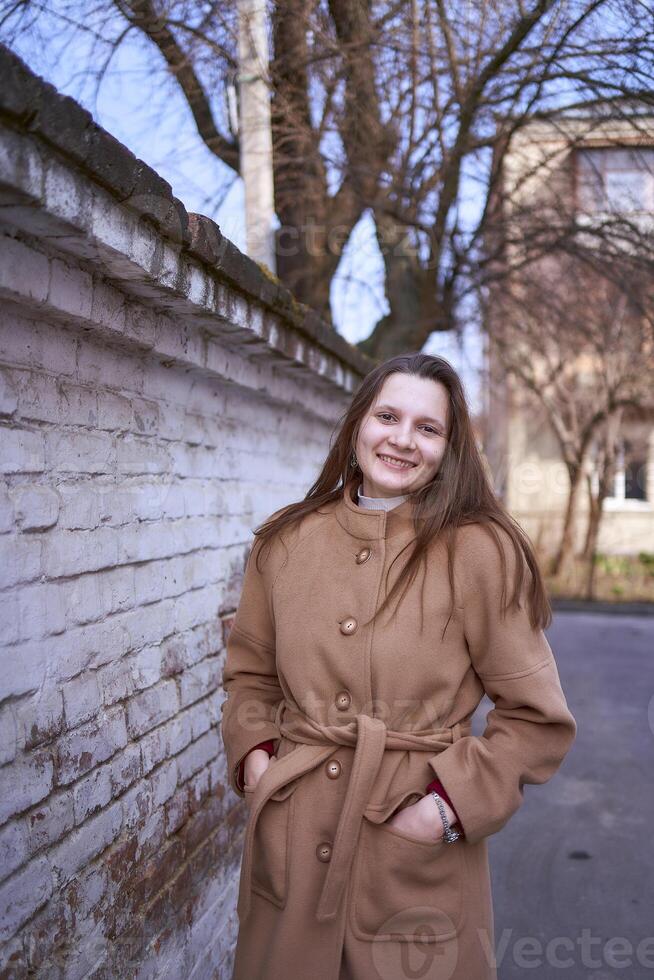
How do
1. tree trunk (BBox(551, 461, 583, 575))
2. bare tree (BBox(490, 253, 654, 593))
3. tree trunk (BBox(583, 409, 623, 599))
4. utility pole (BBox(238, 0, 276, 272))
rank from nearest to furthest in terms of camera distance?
utility pole (BBox(238, 0, 276, 272)) < bare tree (BBox(490, 253, 654, 593)) < tree trunk (BBox(583, 409, 623, 599)) < tree trunk (BBox(551, 461, 583, 575))

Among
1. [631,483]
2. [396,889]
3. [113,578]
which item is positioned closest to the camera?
[396,889]

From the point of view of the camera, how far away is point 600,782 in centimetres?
516

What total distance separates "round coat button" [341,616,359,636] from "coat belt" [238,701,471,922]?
0.18 m

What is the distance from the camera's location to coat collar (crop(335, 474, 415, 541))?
1997mm

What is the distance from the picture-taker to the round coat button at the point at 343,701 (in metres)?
1.89

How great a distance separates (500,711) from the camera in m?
1.87

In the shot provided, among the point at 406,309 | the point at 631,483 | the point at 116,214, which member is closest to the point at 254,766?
the point at 116,214

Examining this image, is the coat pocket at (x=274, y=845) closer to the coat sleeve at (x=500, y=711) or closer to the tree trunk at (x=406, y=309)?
the coat sleeve at (x=500, y=711)

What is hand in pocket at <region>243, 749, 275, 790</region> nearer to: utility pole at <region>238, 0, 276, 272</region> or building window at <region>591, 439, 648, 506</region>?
utility pole at <region>238, 0, 276, 272</region>

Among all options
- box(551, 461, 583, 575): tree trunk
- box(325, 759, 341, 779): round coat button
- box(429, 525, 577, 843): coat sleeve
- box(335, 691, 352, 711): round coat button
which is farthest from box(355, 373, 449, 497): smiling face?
box(551, 461, 583, 575): tree trunk

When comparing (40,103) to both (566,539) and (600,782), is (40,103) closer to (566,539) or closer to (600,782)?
(600,782)

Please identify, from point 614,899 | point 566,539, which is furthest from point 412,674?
point 566,539

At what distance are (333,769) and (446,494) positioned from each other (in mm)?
Answer: 642

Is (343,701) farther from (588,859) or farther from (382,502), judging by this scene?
(588,859)
